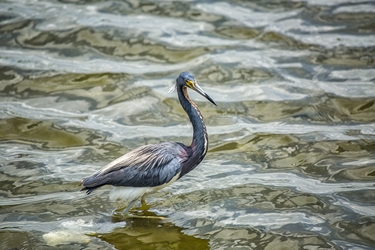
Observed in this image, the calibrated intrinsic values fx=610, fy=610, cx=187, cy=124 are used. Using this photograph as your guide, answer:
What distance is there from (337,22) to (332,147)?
5072 mm

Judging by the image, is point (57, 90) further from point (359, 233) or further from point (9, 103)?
point (359, 233)

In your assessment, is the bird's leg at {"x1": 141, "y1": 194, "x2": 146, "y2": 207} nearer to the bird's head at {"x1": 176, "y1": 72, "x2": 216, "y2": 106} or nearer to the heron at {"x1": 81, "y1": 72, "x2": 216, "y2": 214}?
the heron at {"x1": 81, "y1": 72, "x2": 216, "y2": 214}

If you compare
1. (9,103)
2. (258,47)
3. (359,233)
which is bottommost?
(359,233)

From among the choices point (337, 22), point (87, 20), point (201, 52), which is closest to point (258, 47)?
point (201, 52)

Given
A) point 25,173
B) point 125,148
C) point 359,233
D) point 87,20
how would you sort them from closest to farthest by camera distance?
1. point 359,233
2. point 25,173
3. point 125,148
4. point 87,20

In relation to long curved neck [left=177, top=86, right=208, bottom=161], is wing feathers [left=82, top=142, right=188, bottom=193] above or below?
below

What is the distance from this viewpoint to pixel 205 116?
11.3m

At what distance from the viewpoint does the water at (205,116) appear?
8.00m

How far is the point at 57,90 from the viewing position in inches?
472

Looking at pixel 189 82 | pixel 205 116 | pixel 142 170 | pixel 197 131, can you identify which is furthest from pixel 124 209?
pixel 205 116

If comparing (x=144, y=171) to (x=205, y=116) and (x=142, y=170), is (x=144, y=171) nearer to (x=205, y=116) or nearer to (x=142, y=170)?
(x=142, y=170)

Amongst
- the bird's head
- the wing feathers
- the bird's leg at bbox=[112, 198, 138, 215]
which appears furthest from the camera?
the bird's head

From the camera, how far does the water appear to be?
26.2ft

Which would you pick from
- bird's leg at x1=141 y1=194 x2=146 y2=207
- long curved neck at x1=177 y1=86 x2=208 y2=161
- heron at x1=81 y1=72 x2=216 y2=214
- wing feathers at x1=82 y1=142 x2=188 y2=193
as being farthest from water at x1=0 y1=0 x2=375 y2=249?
long curved neck at x1=177 y1=86 x2=208 y2=161
